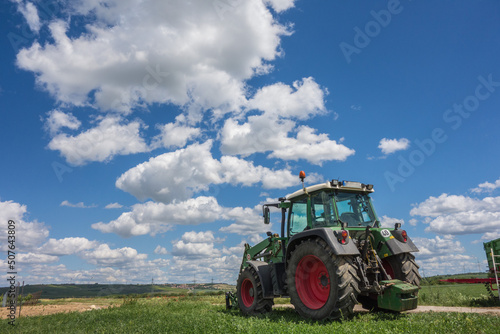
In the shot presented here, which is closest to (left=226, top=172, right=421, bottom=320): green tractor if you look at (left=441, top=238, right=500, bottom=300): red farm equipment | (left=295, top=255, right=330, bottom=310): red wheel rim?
(left=295, top=255, right=330, bottom=310): red wheel rim

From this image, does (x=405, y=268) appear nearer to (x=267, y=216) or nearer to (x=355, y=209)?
(x=355, y=209)

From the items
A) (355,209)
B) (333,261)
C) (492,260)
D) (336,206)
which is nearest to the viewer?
(333,261)

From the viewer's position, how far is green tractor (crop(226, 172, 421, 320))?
23.3ft

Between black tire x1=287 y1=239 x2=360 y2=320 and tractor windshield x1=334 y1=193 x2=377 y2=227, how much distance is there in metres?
1.31

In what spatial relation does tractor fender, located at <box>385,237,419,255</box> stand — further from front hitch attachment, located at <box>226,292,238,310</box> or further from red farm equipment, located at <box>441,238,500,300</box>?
front hitch attachment, located at <box>226,292,238,310</box>

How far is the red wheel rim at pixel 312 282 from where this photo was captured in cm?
780

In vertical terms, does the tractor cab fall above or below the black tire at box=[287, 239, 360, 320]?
above

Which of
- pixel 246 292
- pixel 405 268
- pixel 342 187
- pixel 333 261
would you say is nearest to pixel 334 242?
pixel 333 261

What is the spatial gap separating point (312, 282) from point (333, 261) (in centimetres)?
130

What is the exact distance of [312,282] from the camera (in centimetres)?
817

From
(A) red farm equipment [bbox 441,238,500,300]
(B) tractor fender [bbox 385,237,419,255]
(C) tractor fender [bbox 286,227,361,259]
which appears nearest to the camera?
(C) tractor fender [bbox 286,227,361,259]

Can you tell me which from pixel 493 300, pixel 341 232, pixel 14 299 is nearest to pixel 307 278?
pixel 341 232

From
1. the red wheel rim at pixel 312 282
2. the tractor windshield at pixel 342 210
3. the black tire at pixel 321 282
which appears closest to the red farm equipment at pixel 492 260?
the tractor windshield at pixel 342 210

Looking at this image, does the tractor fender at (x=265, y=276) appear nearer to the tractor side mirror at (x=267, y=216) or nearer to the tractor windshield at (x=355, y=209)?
the tractor side mirror at (x=267, y=216)
